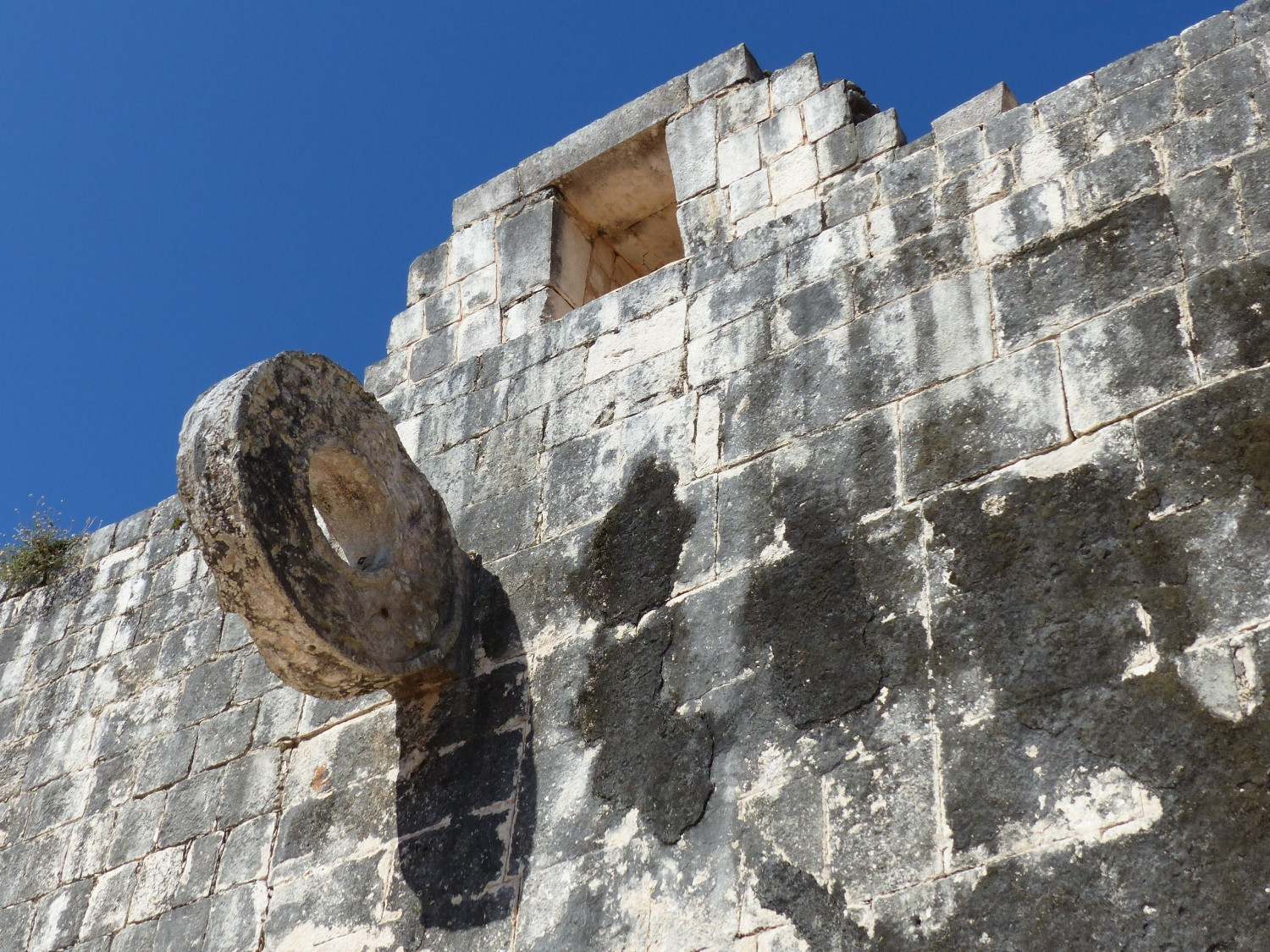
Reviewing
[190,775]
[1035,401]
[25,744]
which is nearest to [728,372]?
[1035,401]

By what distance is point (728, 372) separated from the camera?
4.62 meters

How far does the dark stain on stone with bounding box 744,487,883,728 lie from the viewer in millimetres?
3725

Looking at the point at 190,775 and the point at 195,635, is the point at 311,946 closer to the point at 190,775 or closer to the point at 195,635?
the point at 190,775

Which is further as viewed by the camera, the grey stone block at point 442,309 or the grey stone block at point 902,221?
the grey stone block at point 442,309

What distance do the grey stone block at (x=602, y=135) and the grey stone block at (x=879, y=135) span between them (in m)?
1.01

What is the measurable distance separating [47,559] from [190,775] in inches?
81.2

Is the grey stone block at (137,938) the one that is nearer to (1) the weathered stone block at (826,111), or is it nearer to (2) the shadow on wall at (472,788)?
(2) the shadow on wall at (472,788)

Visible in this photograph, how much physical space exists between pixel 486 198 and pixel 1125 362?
10.8ft

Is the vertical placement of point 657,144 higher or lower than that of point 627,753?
higher

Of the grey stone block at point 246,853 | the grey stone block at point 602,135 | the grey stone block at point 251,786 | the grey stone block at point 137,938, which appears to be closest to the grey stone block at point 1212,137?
the grey stone block at point 602,135

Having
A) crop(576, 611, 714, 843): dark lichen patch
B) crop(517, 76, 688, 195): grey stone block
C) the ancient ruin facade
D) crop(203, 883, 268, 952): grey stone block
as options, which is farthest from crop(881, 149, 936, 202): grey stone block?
crop(203, 883, 268, 952): grey stone block

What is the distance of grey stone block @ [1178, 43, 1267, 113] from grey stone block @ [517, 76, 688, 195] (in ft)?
7.12

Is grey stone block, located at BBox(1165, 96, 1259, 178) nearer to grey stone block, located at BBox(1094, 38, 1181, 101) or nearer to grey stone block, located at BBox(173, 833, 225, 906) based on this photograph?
grey stone block, located at BBox(1094, 38, 1181, 101)

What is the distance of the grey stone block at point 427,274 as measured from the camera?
20.2ft
